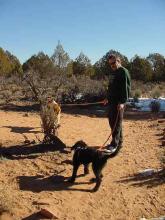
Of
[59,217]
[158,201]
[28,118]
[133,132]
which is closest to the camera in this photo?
[59,217]

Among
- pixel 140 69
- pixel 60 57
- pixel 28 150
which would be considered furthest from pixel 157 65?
pixel 28 150

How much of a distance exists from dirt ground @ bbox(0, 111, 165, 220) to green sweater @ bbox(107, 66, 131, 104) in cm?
118

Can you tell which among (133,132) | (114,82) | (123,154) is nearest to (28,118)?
(133,132)

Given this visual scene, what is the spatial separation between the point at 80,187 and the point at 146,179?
1.16m

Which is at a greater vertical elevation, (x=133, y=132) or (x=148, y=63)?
(x=148, y=63)

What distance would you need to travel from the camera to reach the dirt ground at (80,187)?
17.2 ft

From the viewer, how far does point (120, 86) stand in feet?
22.0

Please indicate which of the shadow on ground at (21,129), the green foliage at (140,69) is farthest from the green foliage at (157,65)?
the shadow on ground at (21,129)

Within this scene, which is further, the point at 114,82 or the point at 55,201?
the point at 114,82

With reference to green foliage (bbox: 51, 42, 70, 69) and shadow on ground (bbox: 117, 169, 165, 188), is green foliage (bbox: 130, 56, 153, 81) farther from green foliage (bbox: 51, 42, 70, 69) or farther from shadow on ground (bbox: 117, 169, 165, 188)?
shadow on ground (bbox: 117, 169, 165, 188)

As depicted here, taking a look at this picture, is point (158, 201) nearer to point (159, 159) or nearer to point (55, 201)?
point (55, 201)

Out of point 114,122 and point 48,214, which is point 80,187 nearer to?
point 48,214

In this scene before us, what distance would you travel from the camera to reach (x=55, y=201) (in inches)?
213

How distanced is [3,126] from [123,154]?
4138mm
